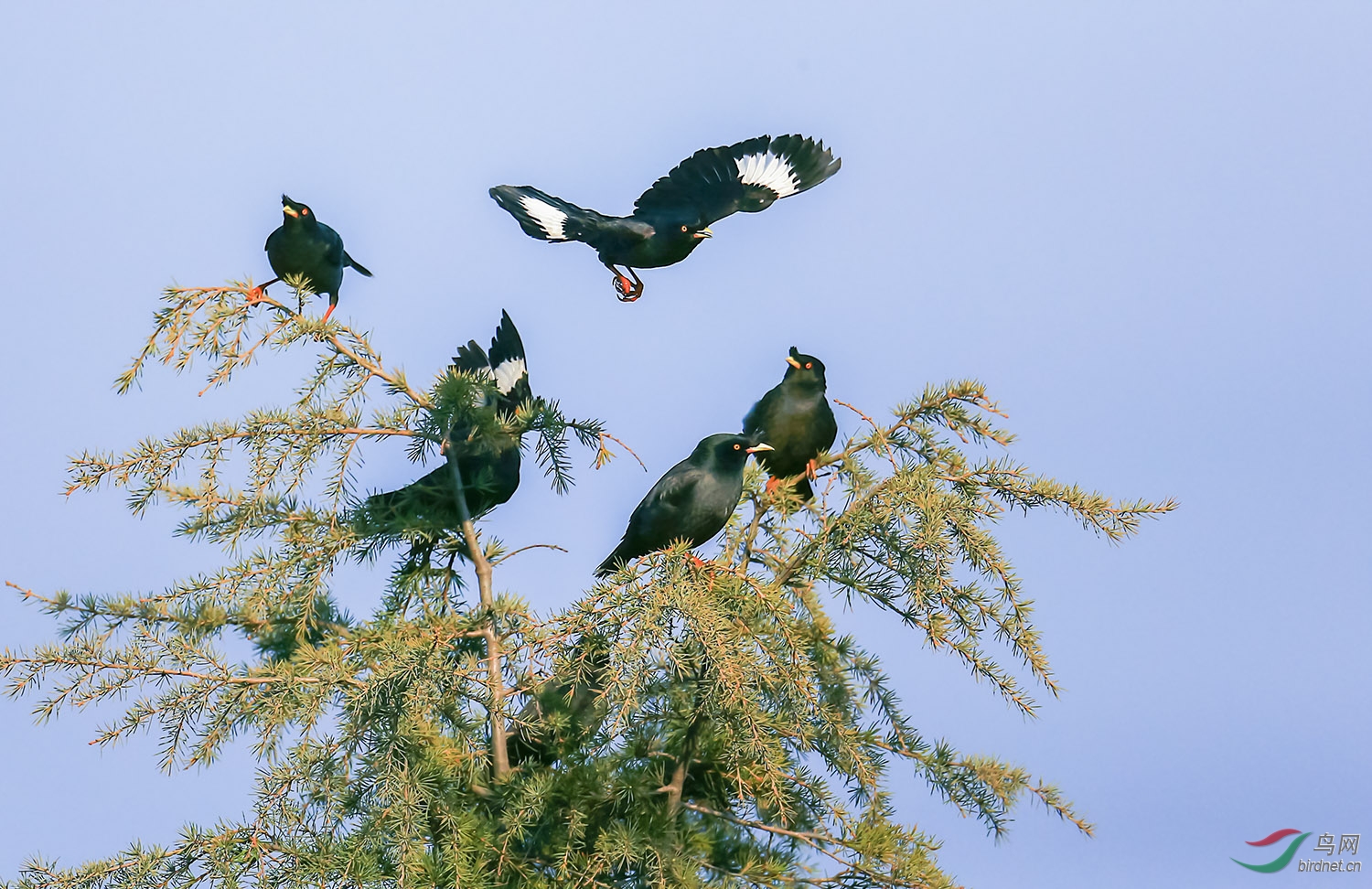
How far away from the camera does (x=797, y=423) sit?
5020 millimetres

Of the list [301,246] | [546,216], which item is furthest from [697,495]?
[301,246]

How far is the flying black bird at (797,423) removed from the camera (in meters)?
4.98

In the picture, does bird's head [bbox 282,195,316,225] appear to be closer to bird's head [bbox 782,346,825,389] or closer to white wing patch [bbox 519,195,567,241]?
white wing patch [bbox 519,195,567,241]

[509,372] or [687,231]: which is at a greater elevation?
[687,231]

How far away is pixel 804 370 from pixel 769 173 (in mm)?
1519

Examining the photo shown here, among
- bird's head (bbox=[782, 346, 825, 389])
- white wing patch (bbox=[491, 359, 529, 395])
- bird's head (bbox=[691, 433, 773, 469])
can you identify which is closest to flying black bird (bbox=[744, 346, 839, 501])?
bird's head (bbox=[782, 346, 825, 389])

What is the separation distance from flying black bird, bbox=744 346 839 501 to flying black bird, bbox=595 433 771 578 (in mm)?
357

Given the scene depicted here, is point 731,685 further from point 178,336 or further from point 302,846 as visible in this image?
point 178,336

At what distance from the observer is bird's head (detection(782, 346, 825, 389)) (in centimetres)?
511

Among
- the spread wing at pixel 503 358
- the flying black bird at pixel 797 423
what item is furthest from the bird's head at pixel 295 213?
the flying black bird at pixel 797 423

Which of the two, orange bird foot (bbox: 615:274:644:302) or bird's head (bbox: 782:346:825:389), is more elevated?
orange bird foot (bbox: 615:274:644:302)

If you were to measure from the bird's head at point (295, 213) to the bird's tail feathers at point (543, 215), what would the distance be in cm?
81

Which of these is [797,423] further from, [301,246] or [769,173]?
[301,246]

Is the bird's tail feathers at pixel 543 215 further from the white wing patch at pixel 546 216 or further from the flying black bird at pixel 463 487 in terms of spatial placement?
the flying black bird at pixel 463 487
